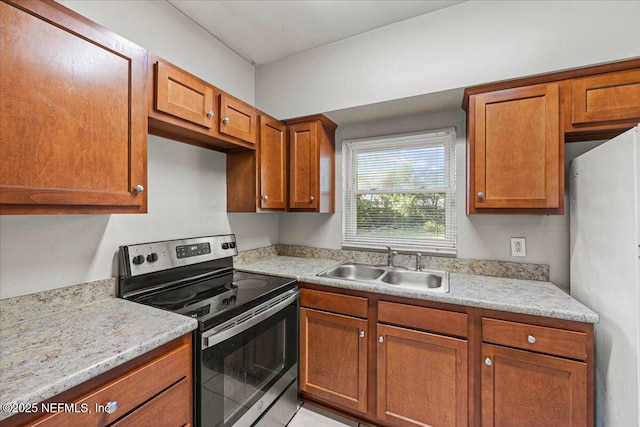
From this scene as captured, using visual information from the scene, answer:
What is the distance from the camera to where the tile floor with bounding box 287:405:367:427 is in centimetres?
177

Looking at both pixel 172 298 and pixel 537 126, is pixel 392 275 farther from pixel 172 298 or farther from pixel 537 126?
pixel 172 298

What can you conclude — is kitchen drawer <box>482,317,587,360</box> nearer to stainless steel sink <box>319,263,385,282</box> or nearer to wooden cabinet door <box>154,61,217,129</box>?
stainless steel sink <box>319,263,385,282</box>

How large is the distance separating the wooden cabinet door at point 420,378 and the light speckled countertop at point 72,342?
3.70 ft

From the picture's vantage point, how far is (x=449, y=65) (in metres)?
1.77

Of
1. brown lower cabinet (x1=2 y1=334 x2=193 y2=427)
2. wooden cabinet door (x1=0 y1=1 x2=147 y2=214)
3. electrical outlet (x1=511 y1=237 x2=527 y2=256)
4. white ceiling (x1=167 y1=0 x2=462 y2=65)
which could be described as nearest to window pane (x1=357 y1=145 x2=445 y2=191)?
electrical outlet (x1=511 y1=237 x2=527 y2=256)

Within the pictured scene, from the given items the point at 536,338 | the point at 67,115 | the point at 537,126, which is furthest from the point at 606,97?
the point at 67,115

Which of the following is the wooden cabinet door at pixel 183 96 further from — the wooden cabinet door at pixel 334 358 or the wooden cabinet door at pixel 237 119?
the wooden cabinet door at pixel 334 358

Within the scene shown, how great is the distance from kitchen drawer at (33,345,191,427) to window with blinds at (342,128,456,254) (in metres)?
1.62

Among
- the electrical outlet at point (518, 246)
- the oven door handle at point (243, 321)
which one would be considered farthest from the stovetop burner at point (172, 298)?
the electrical outlet at point (518, 246)

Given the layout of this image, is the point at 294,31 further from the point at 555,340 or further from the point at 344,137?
the point at 555,340

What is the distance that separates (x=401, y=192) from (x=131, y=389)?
2.04m

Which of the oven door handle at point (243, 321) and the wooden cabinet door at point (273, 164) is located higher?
the wooden cabinet door at point (273, 164)

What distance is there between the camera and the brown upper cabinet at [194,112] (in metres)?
1.38

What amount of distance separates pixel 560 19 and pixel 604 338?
1.67m
